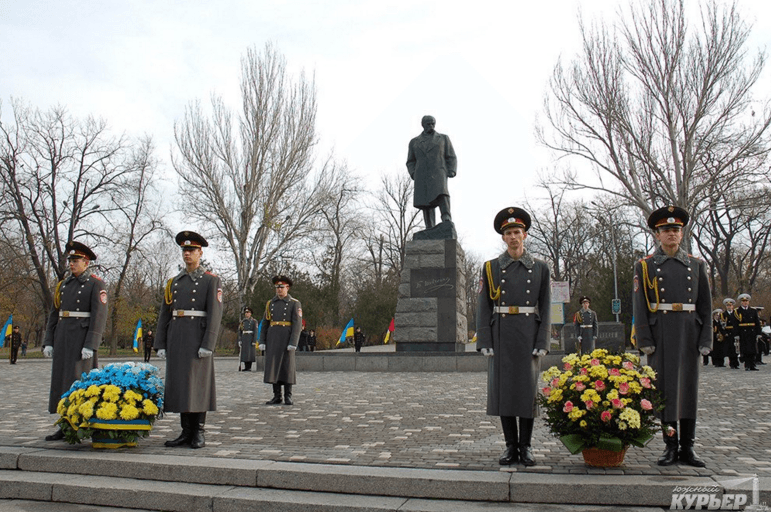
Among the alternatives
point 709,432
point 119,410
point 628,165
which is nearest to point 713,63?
point 628,165

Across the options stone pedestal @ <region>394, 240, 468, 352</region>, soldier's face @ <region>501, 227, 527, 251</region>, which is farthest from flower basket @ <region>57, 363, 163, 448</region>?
stone pedestal @ <region>394, 240, 468, 352</region>

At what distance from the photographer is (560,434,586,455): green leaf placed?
16.5 ft

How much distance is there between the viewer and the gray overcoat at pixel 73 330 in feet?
22.3

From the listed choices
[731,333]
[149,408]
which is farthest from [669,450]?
[731,333]

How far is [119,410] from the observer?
19.5ft

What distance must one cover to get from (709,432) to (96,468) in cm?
597

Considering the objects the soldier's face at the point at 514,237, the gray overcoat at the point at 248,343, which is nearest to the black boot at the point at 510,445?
the soldier's face at the point at 514,237

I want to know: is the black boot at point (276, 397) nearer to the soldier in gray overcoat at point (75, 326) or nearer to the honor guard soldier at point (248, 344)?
the soldier in gray overcoat at point (75, 326)

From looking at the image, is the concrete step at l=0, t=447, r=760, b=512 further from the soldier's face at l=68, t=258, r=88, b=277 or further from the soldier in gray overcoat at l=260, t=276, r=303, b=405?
the soldier in gray overcoat at l=260, t=276, r=303, b=405

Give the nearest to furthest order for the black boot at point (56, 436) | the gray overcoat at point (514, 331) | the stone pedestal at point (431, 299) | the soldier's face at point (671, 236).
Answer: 1. the gray overcoat at point (514, 331)
2. the soldier's face at point (671, 236)
3. the black boot at point (56, 436)
4. the stone pedestal at point (431, 299)

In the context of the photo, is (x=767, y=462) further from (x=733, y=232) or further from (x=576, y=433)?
(x=733, y=232)

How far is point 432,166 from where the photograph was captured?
56.5ft

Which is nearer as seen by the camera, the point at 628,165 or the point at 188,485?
the point at 188,485

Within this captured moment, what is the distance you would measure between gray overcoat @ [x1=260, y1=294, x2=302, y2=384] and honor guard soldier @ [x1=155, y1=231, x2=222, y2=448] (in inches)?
142
